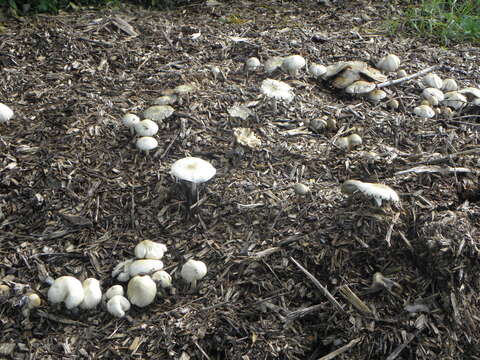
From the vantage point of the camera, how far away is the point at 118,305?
300 centimetres

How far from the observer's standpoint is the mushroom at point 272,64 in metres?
4.75

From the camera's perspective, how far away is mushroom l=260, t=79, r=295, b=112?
435cm

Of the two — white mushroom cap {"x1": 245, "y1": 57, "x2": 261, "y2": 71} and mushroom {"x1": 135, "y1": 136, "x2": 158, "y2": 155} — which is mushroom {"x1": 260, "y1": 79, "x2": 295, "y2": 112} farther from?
mushroom {"x1": 135, "y1": 136, "x2": 158, "y2": 155}

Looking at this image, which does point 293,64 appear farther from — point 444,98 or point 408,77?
point 444,98

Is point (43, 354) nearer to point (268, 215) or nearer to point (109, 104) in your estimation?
point (268, 215)

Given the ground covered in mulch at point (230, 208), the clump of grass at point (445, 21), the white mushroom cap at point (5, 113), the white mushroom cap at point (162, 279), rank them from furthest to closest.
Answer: the clump of grass at point (445, 21) → the white mushroom cap at point (5, 113) → the white mushroom cap at point (162, 279) → the ground covered in mulch at point (230, 208)

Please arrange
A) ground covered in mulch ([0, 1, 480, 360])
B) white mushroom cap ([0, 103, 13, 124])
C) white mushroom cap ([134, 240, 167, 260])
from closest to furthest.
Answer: ground covered in mulch ([0, 1, 480, 360]), white mushroom cap ([134, 240, 167, 260]), white mushroom cap ([0, 103, 13, 124])

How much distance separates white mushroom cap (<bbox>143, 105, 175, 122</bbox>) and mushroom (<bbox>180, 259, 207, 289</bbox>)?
4.44ft

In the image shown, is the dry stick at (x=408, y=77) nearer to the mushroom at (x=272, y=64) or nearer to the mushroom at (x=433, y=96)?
the mushroom at (x=433, y=96)

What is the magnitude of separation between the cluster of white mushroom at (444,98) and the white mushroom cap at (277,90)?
3.49 feet

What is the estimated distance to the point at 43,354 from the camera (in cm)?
289

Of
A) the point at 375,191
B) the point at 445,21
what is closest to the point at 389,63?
the point at 445,21

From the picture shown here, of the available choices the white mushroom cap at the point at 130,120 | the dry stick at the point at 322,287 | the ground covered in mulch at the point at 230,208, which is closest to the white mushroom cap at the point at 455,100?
the ground covered in mulch at the point at 230,208

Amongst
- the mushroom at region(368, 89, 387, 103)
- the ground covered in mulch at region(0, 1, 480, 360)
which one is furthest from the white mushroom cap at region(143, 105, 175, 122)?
the mushroom at region(368, 89, 387, 103)
